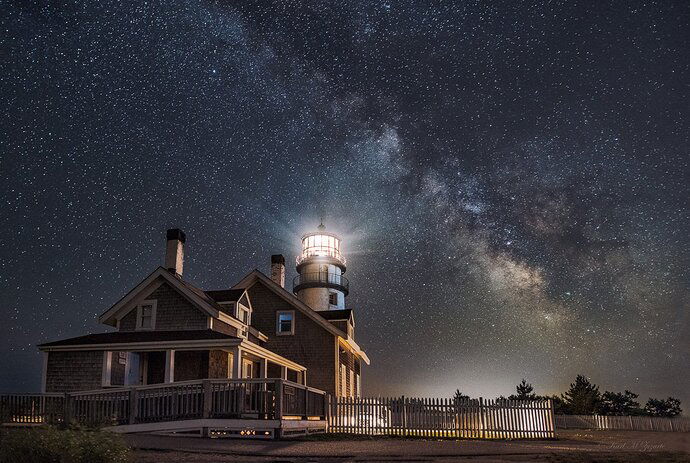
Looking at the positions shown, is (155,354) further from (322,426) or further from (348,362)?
(348,362)

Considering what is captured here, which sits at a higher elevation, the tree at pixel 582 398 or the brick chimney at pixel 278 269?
the brick chimney at pixel 278 269

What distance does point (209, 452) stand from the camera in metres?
12.1

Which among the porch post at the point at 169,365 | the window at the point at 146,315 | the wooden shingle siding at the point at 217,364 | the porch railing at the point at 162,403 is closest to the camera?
the porch railing at the point at 162,403

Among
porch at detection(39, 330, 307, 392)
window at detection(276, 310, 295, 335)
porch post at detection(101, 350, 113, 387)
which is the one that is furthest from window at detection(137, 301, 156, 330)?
window at detection(276, 310, 295, 335)

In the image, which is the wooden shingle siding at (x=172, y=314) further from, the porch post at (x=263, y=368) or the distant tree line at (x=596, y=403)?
the distant tree line at (x=596, y=403)

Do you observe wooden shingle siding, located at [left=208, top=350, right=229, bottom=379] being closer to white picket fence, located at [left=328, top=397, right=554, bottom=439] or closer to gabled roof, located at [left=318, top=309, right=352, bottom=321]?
white picket fence, located at [left=328, top=397, right=554, bottom=439]

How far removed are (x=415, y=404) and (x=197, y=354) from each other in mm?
8979

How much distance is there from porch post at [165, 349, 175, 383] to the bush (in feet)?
45.5

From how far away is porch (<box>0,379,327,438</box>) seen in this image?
678 inches

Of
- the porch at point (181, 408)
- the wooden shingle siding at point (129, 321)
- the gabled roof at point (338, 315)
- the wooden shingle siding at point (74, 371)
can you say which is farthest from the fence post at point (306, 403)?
the gabled roof at point (338, 315)

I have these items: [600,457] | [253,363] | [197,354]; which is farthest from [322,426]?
[600,457]

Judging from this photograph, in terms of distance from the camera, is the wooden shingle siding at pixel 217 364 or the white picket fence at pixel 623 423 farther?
the white picket fence at pixel 623 423

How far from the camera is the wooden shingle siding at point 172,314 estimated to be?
25234mm

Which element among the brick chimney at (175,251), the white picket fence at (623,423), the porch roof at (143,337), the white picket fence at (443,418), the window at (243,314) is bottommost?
the white picket fence at (623,423)
